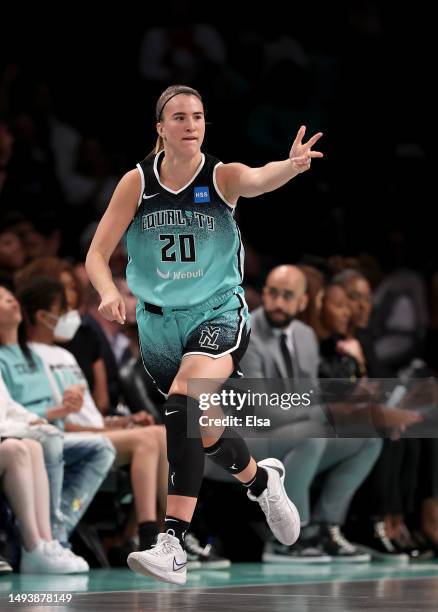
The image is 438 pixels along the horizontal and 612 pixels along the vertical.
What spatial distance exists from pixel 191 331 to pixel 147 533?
2.01m

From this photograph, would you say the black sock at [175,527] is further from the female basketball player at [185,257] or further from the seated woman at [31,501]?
the seated woman at [31,501]

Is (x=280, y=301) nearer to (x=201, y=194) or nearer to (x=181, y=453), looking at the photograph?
(x=201, y=194)

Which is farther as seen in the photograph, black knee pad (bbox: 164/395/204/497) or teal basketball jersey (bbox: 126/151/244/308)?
teal basketball jersey (bbox: 126/151/244/308)

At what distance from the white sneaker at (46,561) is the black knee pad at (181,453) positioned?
5.15 ft

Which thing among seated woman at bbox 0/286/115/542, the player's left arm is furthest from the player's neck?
seated woman at bbox 0/286/115/542

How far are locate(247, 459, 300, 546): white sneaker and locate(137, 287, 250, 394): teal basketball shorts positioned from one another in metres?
0.54

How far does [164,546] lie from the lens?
17.6 feet

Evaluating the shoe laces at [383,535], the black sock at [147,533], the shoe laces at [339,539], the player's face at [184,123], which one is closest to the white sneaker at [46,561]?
the black sock at [147,533]

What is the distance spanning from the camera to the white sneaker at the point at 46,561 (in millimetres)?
6809

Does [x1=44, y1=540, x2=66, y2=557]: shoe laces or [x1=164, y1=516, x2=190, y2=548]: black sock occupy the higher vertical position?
[x1=164, y1=516, x2=190, y2=548]: black sock

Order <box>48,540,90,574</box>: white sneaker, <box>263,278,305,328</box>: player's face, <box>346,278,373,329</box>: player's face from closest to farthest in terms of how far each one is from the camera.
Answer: <box>48,540,90,574</box>: white sneaker, <box>263,278,305,328</box>: player's face, <box>346,278,373,329</box>: player's face

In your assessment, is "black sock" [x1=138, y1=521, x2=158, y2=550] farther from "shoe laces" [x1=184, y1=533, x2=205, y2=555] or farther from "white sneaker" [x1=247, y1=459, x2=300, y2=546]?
"white sneaker" [x1=247, y1=459, x2=300, y2=546]

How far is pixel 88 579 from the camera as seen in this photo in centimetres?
668

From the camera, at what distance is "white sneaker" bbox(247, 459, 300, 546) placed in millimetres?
5914
